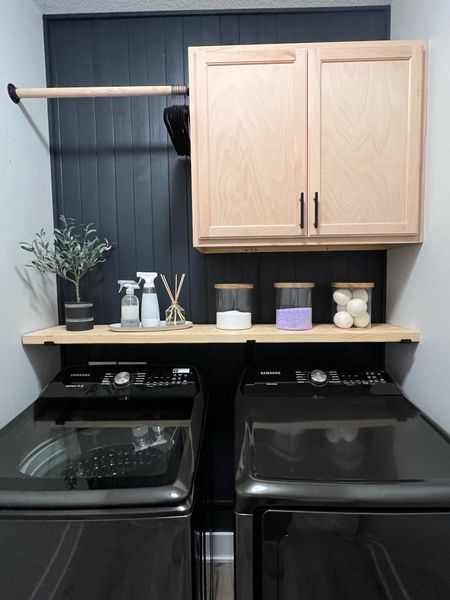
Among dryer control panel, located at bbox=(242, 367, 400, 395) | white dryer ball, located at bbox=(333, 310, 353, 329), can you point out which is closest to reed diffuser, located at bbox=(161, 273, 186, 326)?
dryer control panel, located at bbox=(242, 367, 400, 395)

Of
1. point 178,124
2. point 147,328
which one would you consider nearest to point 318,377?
point 147,328

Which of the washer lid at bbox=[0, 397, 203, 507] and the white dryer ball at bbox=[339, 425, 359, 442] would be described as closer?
the washer lid at bbox=[0, 397, 203, 507]

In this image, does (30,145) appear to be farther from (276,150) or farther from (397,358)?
(397,358)

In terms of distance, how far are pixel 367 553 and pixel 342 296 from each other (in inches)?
36.2

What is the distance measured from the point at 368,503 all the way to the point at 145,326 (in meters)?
1.03

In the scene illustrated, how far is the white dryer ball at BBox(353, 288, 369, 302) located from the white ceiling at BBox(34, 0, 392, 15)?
1.31 metres

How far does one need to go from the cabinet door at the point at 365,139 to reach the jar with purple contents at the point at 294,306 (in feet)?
0.88

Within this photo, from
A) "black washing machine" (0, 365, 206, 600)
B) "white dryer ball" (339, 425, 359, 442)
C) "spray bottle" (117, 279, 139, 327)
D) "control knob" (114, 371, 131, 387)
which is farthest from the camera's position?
"spray bottle" (117, 279, 139, 327)

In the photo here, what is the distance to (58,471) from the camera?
0.94m

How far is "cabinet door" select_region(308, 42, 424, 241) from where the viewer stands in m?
1.31

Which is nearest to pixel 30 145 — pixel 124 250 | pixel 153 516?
pixel 124 250

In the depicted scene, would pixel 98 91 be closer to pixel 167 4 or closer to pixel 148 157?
pixel 148 157

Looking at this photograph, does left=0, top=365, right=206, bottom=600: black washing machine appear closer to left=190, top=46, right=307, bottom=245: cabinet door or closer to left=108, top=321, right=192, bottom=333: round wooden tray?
left=108, top=321, right=192, bottom=333: round wooden tray

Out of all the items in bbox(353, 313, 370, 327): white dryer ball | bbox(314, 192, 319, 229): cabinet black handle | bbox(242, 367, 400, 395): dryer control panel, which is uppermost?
bbox(314, 192, 319, 229): cabinet black handle
